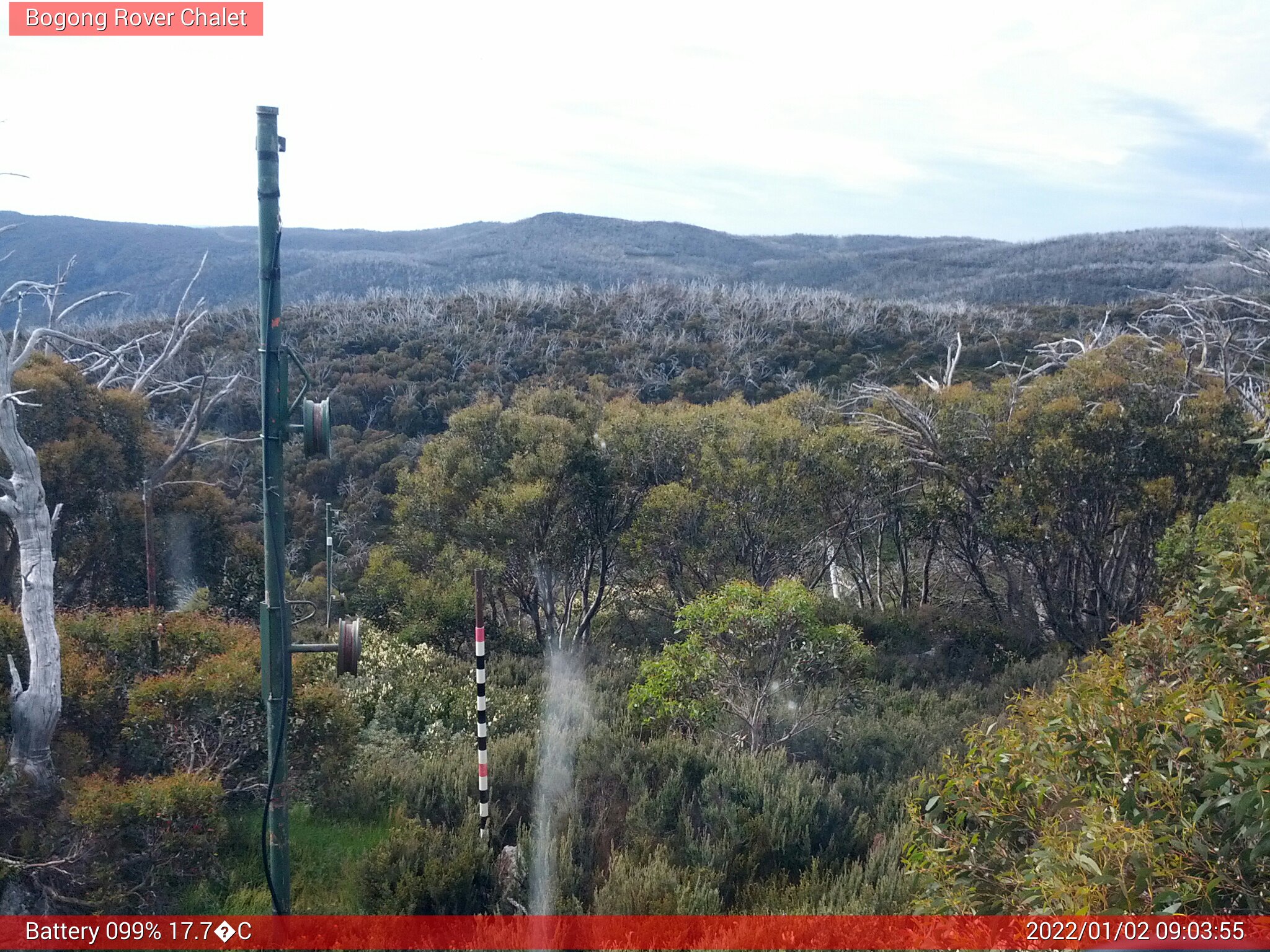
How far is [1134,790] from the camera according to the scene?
3107 mm

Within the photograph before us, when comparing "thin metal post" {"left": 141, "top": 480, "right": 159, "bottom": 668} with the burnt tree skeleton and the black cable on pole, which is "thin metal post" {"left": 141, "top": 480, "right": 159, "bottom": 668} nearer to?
the burnt tree skeleton

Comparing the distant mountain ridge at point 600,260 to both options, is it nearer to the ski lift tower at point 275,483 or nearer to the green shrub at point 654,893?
the ski lift tower at point 275,483

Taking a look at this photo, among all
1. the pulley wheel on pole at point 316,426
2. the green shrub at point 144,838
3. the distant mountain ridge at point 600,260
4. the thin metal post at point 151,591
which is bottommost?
the green shrub at point 144,838

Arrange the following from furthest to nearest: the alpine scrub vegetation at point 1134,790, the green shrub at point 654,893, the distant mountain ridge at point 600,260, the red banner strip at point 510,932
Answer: the distant mountain ridge at point 600,260 → the green shrub at point 654,893 → the red banner strip at point 510,932 → the alpine scrub vegetation at point 1134,790

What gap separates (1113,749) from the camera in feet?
10.7

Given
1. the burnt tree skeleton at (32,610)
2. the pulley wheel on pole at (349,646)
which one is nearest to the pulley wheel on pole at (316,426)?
the pulley wheel on pole at (349,646)

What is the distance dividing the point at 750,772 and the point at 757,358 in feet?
80.0

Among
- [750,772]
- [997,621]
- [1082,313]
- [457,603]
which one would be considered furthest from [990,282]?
[750,772]

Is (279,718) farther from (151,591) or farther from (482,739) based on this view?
(151,591)

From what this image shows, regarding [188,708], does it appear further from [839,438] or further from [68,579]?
[839,438]

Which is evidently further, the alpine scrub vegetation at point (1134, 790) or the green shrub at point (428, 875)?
the green shrub at point (428, 875)

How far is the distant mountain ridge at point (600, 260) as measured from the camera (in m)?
45.9

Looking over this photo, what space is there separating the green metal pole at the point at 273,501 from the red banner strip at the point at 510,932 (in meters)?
0.33

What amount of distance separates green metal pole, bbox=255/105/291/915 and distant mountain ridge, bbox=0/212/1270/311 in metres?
33.5
